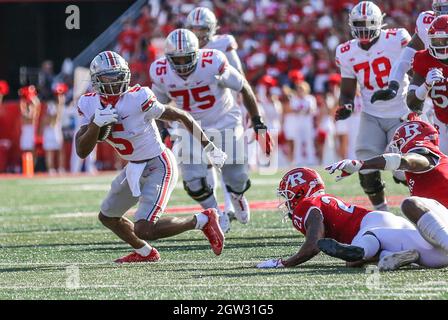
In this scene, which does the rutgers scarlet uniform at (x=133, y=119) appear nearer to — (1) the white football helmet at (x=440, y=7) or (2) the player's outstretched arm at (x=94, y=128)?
(2) the player's outstretched arm at (x=94, y=128)

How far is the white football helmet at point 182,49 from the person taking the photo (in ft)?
24.6

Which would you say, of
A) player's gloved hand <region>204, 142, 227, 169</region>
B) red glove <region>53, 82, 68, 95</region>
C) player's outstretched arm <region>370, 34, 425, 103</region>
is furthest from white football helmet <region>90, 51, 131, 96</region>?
red glove <region>53, 82, 68, 95</region>

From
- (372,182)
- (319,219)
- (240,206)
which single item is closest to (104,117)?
(319,219)

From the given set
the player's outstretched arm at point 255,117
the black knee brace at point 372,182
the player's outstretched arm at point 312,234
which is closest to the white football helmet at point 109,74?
the player's outstretched arm at point 312,234

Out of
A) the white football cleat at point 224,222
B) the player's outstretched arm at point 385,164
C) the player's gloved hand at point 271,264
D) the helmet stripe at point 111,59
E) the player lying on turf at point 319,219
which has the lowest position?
the white football cleat at point 224,222

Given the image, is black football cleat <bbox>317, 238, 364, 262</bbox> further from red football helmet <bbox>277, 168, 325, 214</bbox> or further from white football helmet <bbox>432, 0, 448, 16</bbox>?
white football helmet <bbox>432, 0, 448, 16</bbox>

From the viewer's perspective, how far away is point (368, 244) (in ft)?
18.2

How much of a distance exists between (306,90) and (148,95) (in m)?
11.8

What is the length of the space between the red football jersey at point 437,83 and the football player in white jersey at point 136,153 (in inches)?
63.6

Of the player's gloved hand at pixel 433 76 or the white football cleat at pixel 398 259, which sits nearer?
the white football cleat at pixel 398 259

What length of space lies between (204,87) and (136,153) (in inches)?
66.7

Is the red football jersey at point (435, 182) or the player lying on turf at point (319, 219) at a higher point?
the red football jersey at point (435, 182)

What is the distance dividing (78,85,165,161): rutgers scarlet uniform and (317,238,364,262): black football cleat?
1.60 m
